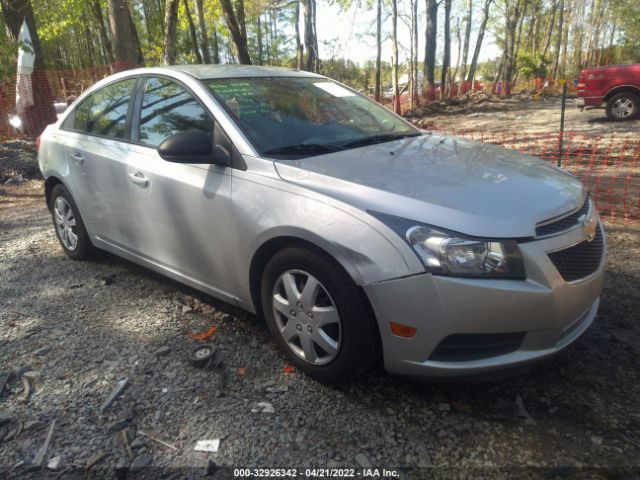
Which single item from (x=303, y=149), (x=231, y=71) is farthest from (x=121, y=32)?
(x=303, y=149)

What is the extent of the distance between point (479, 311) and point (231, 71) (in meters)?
2.51

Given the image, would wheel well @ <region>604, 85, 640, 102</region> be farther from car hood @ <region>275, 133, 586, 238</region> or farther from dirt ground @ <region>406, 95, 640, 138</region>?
car hood @ <region>275, 133, 586, 238</region>

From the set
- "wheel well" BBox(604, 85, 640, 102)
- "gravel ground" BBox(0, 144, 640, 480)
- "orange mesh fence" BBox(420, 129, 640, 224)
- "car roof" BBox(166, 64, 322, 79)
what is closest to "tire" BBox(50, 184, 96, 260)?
"gravel ground" BBox(0, 144, 640, 480)

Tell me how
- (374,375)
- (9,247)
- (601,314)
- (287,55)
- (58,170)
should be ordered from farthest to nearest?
(287,55), (9,247), (58,170), (601,314), (374,375)

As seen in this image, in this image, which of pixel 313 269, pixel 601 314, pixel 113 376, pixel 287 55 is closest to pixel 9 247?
pixel 113 376

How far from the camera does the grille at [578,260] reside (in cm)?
238

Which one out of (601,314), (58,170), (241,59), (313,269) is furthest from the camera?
(241,59)

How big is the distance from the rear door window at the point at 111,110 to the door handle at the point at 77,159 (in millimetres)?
218

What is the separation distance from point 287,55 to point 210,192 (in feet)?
187

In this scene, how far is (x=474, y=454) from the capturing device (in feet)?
7.46

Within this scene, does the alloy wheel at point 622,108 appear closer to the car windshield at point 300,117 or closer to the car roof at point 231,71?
the car windshield at point 300,117

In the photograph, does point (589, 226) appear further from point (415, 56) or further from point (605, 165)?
point (415, 56)

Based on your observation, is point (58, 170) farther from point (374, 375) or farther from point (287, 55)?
point (287, 55)

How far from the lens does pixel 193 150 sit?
2.90 m
